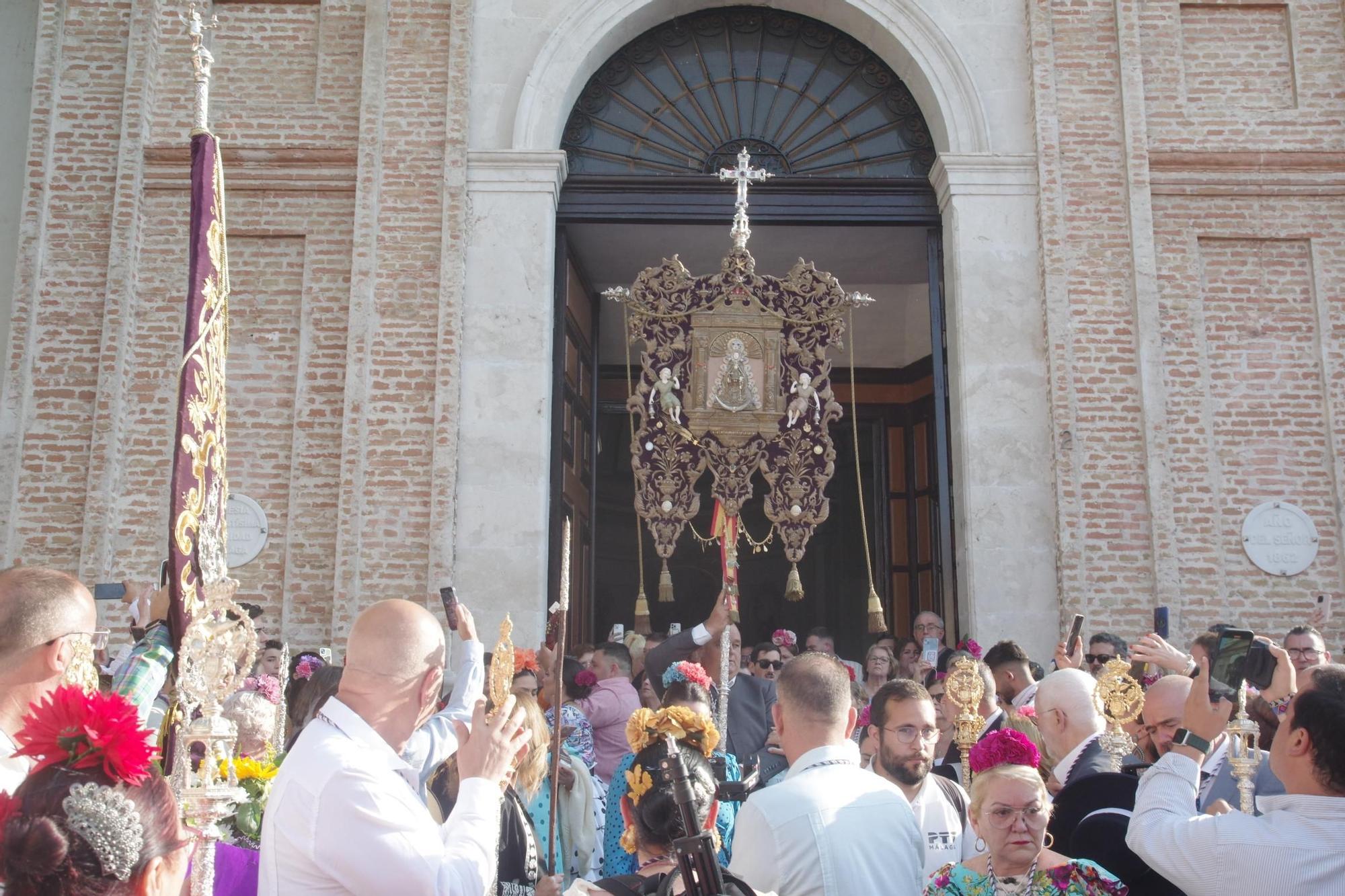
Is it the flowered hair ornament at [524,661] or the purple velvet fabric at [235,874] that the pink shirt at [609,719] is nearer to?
the flowered hair ornament at [524,661]

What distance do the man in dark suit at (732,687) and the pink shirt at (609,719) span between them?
0.18 m

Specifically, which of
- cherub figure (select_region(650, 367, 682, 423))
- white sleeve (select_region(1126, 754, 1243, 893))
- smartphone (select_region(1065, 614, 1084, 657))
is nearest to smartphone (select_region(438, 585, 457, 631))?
white sleeve (select_region(1126, 754, 1243, 893))

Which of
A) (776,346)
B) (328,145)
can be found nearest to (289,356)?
(328,145)

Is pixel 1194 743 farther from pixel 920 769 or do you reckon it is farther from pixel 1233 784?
pixel 1233 784

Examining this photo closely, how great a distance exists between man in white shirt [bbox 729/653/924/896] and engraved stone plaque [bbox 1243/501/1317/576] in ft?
22.7

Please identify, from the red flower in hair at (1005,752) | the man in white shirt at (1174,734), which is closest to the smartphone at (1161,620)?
the man in white shirt at (1174,734)

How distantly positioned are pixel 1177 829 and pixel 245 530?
793cm

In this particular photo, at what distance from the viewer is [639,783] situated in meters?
3.78

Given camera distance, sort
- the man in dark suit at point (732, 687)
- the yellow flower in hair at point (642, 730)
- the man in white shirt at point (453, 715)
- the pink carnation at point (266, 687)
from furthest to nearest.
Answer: the man in dark suit at point (732, 687) → the pink carnation at point (266, 687) → the yellow flower in hair at point (642, 730) → the man in white shirt at point (453, 715)

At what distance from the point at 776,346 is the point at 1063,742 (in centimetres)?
565

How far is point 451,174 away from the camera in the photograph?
399 inches

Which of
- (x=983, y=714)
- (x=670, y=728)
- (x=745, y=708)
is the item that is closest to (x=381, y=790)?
(x=670, y=728)

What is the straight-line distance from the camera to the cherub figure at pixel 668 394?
9.84 metres

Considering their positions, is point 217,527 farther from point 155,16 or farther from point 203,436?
point 155,16
